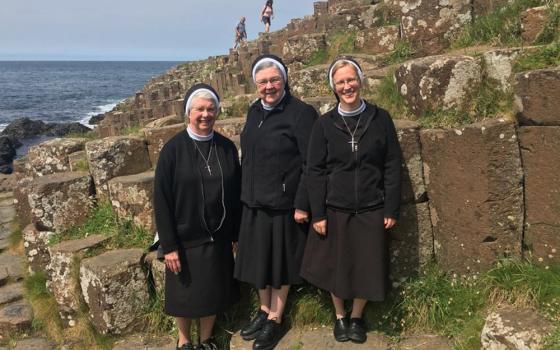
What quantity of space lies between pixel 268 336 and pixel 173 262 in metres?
1.09

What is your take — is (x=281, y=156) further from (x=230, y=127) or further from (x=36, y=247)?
(x=36, y=247)

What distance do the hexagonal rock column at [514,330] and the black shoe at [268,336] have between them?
1754 millimetres

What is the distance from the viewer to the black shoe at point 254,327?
15.2 feet

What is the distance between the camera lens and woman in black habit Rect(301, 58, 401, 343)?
160 inches

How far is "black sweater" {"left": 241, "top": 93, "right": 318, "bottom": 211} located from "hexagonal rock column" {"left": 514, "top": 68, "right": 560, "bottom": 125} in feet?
5.65

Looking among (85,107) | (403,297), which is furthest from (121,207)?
(85,107)

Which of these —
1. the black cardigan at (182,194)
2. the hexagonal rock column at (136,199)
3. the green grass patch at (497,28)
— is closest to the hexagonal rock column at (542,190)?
the green grass patch at (497,28)

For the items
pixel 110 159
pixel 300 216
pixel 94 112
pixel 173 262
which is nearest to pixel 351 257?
pixel 300 216

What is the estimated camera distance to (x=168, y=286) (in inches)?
184

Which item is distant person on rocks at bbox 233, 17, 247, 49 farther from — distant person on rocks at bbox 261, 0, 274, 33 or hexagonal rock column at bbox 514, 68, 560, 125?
hexagonal rock column at bbox 514, 68, 560, 125

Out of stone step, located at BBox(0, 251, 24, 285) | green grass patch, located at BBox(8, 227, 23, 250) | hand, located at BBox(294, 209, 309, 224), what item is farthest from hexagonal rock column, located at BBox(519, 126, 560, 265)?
green grass patch, located at BBox(8, 227, 23, 250)

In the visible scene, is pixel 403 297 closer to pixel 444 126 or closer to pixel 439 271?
pixel 439 271

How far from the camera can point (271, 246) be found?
4.43 metres

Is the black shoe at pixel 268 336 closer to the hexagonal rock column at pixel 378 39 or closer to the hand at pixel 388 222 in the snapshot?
the hand at pixel 388 222
